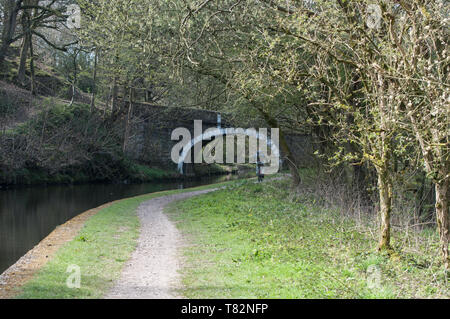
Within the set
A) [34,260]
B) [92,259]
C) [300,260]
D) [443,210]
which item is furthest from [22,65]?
[443,210]

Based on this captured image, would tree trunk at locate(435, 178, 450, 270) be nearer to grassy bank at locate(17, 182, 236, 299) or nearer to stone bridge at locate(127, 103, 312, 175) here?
grassy bank at locate(17, 182, 236, 299)

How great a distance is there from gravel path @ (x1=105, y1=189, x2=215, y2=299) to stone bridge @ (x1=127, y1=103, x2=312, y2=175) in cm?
1677

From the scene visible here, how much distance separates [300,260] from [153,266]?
2.07m

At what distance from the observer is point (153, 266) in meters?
7.01

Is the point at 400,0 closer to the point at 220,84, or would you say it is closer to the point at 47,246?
the point at 47,246

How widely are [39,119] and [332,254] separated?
64.2ft

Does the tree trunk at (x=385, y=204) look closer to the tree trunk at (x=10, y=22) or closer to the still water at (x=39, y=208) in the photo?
the still water at (x=39, y=208)

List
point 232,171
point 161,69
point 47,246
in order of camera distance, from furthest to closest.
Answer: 1. point 232,171
2. point 161,69
3. point 47,246

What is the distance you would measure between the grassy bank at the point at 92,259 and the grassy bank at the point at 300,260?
3.44 feet

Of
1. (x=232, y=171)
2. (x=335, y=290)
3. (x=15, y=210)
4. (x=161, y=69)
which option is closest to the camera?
(x=335, y=290)

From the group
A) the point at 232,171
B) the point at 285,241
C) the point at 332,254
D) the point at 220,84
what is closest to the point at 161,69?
the point at 220,84

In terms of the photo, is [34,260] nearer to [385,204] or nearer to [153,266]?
[153,266]

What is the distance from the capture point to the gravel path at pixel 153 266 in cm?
558
